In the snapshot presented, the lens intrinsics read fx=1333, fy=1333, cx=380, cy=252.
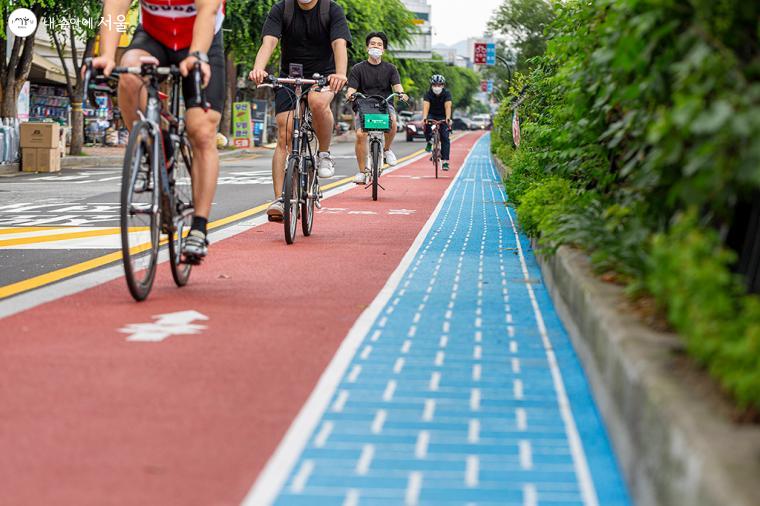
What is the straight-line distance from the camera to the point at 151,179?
6.93 meters

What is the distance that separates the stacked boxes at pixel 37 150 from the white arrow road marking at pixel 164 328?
20.7m

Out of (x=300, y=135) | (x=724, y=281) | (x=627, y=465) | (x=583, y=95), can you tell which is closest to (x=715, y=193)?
(x=724, y=281)

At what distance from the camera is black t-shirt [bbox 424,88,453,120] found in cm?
2544

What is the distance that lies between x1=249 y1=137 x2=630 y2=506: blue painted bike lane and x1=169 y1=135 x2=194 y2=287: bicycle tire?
1.22 meters

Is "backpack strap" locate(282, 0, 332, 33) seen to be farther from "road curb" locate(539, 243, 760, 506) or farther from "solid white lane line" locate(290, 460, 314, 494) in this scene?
"solid white lane line" locate(290, 460, 314, 494)

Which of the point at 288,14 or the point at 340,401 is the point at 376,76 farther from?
the point at 340,401

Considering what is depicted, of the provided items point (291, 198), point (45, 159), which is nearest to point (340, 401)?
point (291, 198)

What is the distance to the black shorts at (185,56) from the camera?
7.41m

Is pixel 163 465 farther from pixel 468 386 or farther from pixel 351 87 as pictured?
pixel 351 87

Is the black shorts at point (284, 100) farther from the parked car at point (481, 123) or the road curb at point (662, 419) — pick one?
the parked car at point (481, 123)

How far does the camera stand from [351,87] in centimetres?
1664

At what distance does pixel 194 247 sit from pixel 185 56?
109 centimetres

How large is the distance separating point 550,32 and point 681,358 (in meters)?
7.99

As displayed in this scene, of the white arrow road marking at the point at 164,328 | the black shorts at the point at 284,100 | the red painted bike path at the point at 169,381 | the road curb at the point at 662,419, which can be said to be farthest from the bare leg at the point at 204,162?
the road curb at the point at 662,419
